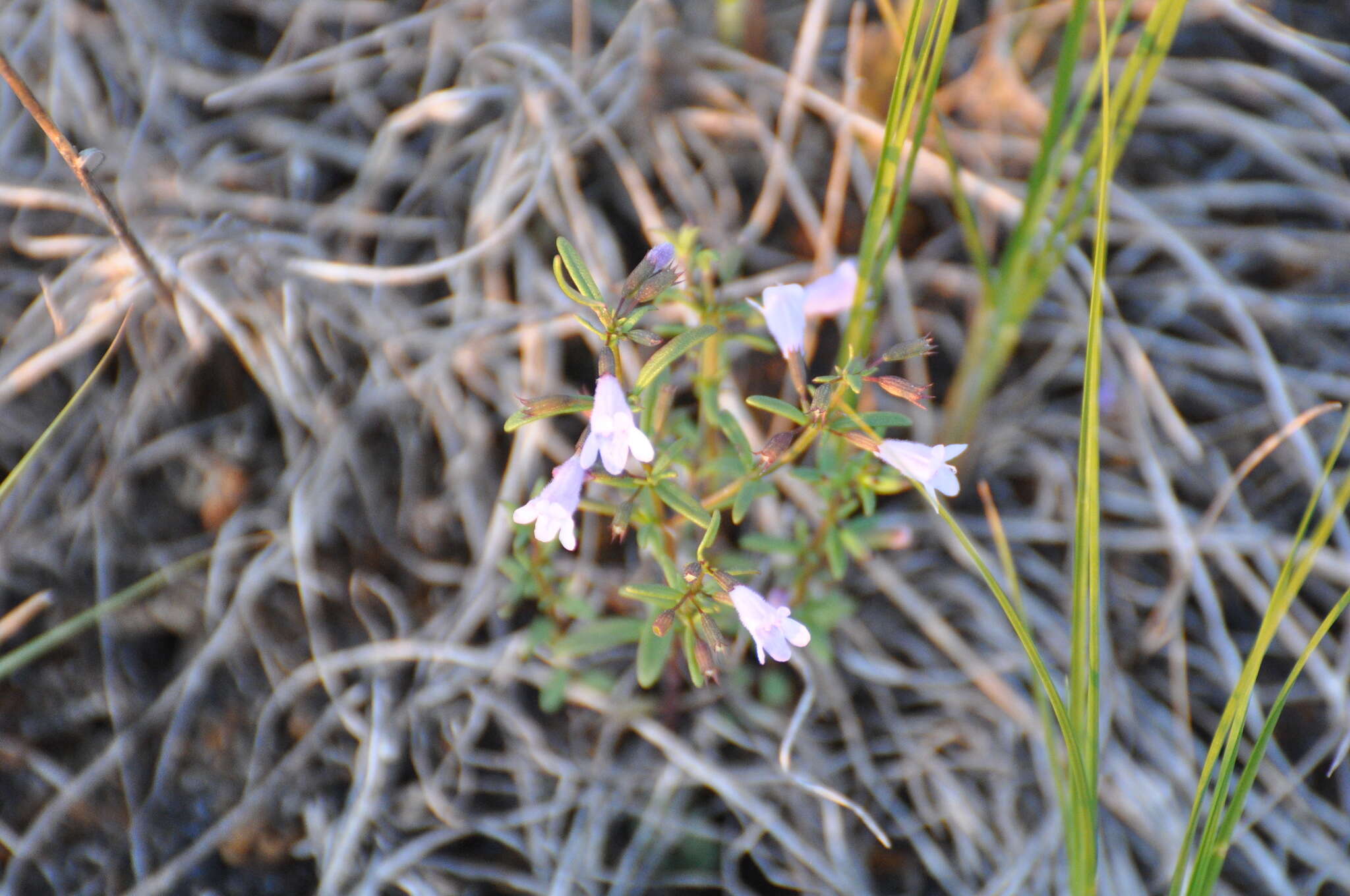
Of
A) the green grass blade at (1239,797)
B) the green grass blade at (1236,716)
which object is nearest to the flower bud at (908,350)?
the green grass blade at (1236,716)

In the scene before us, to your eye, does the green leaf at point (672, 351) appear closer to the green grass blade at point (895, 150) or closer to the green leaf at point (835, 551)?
the green grass blade at point (895, 150)

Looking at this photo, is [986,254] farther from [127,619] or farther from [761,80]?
[127,619]

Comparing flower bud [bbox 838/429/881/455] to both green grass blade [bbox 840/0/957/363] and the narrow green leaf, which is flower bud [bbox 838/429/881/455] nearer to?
the narrow green leaf

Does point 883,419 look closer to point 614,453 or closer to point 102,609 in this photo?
point 614,453

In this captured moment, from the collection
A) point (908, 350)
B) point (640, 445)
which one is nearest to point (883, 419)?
point (908, 350)

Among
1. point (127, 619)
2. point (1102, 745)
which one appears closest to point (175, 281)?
point (127, 619)
